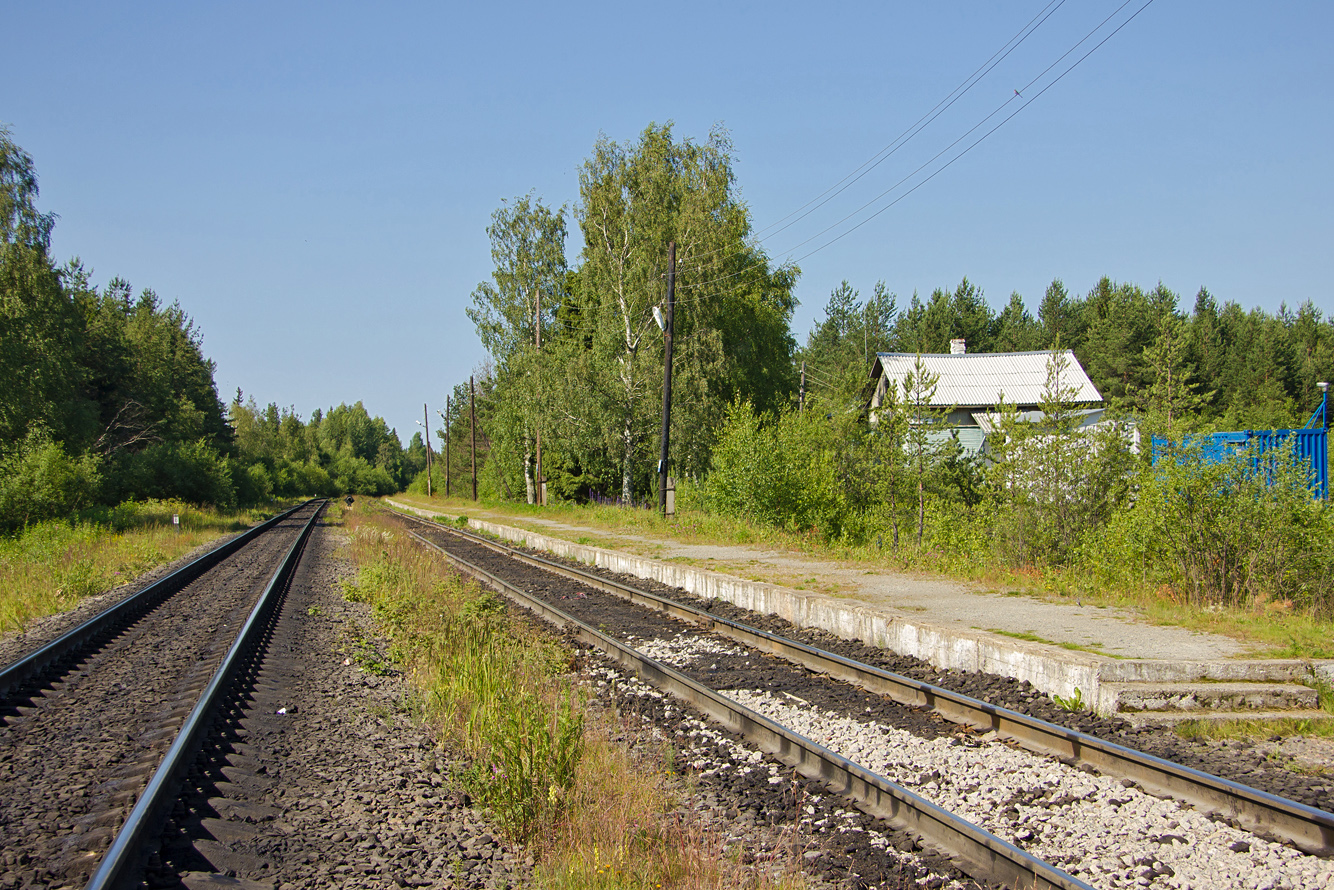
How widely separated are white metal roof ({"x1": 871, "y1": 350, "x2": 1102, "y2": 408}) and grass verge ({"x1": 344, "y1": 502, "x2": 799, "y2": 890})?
2825 centimetres

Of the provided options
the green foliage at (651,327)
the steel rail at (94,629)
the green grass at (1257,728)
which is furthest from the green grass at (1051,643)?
the green foliage at (651,327)

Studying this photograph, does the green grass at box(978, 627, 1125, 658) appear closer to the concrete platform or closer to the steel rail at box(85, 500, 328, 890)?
the concrete platform

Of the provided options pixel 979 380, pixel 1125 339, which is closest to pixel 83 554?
pixel 979 380

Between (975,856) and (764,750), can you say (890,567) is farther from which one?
(975,856)

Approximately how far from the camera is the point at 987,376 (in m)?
35.8

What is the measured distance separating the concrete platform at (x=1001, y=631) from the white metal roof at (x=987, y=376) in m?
21.4

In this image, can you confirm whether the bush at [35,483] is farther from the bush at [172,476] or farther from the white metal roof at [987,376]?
the white metal roof at [987,376]

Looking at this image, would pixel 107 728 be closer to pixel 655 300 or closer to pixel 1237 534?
pixel 1237 534

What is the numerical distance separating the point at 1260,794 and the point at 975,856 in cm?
167

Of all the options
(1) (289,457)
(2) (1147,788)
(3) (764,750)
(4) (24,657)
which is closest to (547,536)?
(4) (24,657)

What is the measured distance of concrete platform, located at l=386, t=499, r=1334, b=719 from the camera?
20.7ft

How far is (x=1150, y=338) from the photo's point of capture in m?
57.7

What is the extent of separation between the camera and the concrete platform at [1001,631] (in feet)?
20.7

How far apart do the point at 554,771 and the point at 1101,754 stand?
3.52 meters
